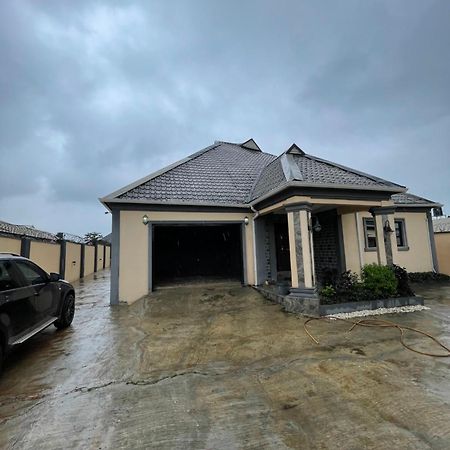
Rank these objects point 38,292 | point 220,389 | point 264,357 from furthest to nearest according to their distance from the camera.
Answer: point 38,292 → point 264,357 → point 220,389

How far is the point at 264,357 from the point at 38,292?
383 cm

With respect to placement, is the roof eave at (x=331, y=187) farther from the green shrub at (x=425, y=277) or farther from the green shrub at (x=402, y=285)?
the green shrub at (x=425, y=277)

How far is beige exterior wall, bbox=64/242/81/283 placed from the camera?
13819 millimetres

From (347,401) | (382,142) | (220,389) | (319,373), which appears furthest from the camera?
(382,142)

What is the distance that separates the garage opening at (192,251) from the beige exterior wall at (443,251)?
33.5 feet

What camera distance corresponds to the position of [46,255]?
10984 mm

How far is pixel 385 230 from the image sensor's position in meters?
7.08

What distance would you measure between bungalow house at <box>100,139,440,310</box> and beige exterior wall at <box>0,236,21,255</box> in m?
3.73

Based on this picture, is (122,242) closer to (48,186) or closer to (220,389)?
(220,389)

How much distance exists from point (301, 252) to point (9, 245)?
9.48 meters

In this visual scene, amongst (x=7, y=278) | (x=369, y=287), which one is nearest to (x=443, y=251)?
(x=369, y=287)

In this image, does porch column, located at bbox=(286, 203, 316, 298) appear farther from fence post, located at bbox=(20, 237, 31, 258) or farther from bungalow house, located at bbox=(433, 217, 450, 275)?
bungalow house, located at bbox=(433, 217, 450, 275)

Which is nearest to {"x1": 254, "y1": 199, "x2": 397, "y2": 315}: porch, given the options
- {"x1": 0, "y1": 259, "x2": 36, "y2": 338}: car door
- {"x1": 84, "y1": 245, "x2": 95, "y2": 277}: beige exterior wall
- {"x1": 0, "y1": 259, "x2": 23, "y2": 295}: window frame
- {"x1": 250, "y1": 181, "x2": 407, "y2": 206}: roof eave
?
{"x1": 250, "y1": 181, "x2": 407, "y2": 206}: roof eave

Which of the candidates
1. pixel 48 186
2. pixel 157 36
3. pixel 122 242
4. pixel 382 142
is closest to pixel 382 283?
pixel 122 242
